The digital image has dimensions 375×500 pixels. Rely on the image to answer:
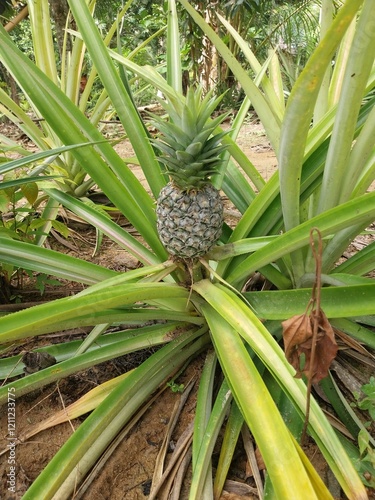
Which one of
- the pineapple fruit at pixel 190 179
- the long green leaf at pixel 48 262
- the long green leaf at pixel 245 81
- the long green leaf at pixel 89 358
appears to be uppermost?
the long green leaf at pixel 245 81

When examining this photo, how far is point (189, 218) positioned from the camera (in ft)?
2.75

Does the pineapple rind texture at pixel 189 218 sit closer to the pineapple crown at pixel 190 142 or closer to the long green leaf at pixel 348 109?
the pineapple crown at pixel 190 142

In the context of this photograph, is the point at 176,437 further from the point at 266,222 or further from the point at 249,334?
the point at 266,222

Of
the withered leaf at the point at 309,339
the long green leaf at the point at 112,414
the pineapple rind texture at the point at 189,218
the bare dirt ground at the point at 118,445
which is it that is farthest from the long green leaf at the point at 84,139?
the withered leaf at the point at 309,339

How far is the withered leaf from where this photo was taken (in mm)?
509

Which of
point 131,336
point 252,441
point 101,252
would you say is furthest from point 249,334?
point 101,252

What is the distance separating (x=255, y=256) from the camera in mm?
805

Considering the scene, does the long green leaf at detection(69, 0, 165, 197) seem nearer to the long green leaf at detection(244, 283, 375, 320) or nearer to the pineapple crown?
the pineapple crown

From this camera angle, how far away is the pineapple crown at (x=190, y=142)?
0.80m

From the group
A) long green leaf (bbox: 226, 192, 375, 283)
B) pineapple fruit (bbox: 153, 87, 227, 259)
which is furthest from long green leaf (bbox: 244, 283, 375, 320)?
pineapple fruit (bbox: 153, 87, 227, 259)

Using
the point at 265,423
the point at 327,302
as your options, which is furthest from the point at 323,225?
the point at 265,423

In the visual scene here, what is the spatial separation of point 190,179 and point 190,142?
0.28ft

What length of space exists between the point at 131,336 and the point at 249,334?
0.43m

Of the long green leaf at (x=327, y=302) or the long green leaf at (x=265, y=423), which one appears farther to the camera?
the long green leaf at (x=327, y=302)
